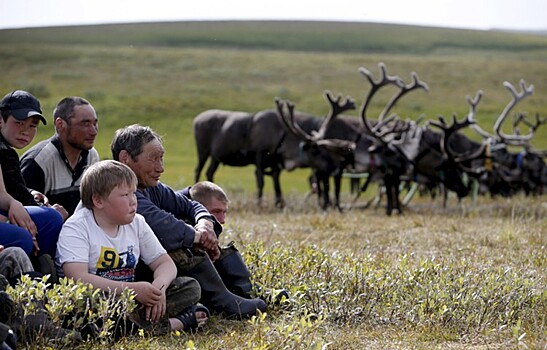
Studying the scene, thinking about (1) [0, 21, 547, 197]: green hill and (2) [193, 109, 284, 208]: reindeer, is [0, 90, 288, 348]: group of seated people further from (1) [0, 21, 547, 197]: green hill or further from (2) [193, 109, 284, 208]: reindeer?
(1) [0, 21, 547, 197]: green hill

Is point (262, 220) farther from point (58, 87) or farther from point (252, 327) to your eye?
point (58, 87)

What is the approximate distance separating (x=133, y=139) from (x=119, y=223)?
78cm

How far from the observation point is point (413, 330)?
5.30 m

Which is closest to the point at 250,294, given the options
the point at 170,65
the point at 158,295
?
the point at 158,295

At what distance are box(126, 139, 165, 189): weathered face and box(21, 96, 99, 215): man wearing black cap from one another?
73 centimetres

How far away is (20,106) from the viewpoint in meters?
5.67

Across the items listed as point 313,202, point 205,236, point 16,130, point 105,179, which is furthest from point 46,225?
point 313,202

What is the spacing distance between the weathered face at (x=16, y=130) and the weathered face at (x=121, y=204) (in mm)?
959

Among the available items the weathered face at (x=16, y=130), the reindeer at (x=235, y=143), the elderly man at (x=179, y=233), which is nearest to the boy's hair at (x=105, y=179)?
the elderly man at (x=179, y=233)

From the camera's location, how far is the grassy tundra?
535 centimetres

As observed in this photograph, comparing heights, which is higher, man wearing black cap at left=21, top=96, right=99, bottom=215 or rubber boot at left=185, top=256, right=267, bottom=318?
man wearing black cap at left=21, top=96, right=99, bottom=215

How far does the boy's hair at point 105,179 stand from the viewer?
5027 mm

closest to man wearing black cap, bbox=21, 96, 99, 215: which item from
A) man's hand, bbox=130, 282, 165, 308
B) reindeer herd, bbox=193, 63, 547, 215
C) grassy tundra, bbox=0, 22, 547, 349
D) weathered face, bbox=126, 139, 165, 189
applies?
weathered face, bbox=126, 139, 165, 189

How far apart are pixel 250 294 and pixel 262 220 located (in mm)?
6654
